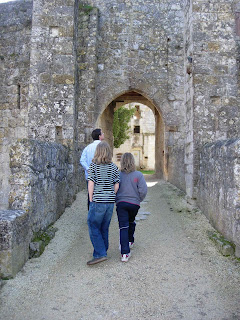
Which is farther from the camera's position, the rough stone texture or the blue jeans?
the blue jeans

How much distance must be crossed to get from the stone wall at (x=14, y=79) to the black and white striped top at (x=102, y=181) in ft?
16.2

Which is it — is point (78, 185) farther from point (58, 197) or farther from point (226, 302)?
point (226, 302)

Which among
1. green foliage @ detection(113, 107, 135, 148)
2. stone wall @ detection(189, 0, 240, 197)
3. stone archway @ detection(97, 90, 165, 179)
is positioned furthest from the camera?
green foliage @ detection(113, 107, 135, 148)

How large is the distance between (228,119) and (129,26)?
4.26 metres

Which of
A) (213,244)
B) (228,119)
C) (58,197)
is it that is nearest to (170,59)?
(228,119)

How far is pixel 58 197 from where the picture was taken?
205 inches

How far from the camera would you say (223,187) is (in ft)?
13.3

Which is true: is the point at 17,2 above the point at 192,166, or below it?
above

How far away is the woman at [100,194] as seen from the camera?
3633mm

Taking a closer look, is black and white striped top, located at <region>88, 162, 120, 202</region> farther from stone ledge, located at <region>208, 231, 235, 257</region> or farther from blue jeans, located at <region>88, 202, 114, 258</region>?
stone ledge, located at <region>208, 231, 235, 257</region>

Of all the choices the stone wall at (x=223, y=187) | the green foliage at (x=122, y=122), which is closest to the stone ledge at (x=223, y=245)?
the stone wall at (x=223, y=187)

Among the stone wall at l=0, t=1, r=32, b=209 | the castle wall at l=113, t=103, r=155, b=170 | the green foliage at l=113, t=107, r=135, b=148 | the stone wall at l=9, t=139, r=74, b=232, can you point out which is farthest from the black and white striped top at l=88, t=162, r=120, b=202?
the castle wall at l=113, t=103, r=155, b=170

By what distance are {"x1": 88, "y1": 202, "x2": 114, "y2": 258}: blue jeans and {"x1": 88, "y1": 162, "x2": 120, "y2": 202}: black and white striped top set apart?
0.26 ft

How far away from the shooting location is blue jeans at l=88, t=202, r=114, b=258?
363cm
